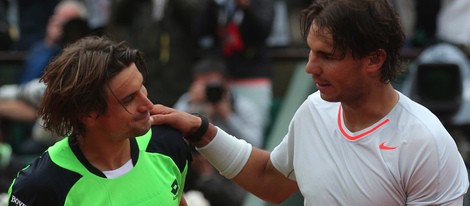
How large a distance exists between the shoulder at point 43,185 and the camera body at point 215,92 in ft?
11.8

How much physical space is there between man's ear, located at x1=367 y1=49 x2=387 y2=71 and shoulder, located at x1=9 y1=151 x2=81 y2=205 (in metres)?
1.00

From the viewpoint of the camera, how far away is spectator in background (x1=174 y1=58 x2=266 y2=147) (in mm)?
6934

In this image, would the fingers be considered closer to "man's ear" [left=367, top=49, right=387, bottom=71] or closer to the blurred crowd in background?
"man's ear" [left=367, top=49, right=387, bottom=71]

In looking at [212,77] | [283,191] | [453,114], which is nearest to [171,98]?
[212,77]

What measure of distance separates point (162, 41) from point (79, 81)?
13.4 feet

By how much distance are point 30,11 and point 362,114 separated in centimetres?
575

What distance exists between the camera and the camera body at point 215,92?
6938 mm

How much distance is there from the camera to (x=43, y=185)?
3.30 metres

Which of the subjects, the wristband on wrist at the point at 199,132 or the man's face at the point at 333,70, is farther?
the wristband on wrist at the point at 199,132

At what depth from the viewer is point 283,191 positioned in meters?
3.95

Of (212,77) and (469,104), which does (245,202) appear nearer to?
(212,77)

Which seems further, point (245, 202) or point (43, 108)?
point (245, 202)

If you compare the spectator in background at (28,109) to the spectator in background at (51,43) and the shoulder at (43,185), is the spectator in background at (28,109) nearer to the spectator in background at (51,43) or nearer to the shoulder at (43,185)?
the spectator in background at (51,43)

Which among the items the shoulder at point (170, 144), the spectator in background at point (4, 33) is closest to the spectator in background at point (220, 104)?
the spectator in background at point (4, 33)
